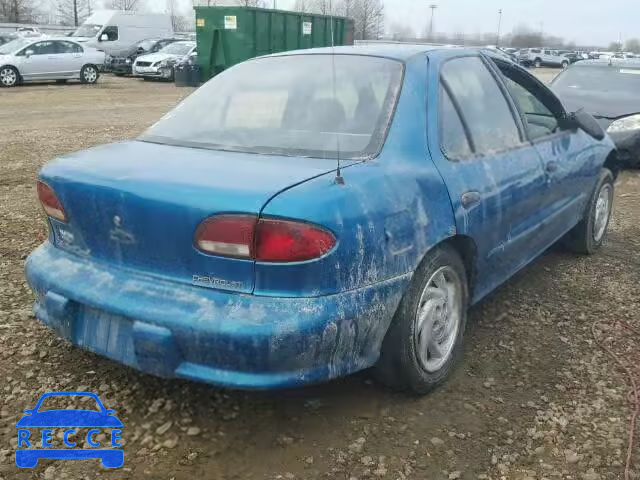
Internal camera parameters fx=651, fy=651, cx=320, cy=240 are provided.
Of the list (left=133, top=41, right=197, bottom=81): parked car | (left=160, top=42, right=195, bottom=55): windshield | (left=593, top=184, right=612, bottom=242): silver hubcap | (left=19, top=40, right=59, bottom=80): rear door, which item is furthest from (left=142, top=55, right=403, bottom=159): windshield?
(left=160, top=42, right=195, bottom=55): windshield

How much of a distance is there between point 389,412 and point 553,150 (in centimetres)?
214

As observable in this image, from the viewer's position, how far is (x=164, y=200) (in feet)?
7.98

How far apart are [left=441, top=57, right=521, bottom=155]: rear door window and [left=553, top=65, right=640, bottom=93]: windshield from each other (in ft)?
21.1

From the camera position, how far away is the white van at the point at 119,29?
2767 centimetres

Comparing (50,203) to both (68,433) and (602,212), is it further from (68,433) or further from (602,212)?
(602,212)

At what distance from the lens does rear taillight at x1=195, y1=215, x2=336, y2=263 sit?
229 centimetres

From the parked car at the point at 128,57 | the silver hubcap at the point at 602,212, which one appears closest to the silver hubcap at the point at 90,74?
the parked car at the point at 128,57

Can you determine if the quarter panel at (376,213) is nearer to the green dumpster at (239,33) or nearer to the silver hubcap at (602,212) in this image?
the silver hubcap at (602,212)

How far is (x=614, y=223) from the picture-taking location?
247 inches

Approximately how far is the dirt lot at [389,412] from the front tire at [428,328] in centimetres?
13

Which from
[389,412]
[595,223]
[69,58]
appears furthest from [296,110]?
[69,58]

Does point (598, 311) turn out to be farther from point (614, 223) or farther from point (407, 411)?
point (614, 223)

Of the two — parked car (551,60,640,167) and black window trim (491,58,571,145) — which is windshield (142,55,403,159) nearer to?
black window trim (491,58,571,145)

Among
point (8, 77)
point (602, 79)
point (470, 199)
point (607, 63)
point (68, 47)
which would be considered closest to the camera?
point (470, 199)
